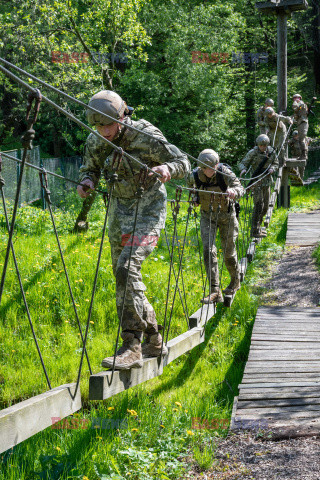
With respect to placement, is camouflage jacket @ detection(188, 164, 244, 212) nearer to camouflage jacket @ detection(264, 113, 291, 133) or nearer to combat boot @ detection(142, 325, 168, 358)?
combat boot @ detection(142, 325, 168, 358)

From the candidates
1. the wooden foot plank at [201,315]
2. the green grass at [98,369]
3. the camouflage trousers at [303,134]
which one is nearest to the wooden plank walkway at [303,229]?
the green grass at [98,369]

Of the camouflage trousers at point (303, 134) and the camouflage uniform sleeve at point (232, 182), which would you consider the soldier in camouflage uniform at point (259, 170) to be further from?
the camouflage trousers at point (303, 134)

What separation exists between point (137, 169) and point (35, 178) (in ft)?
35.0

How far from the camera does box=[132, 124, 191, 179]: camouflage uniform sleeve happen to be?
3.12 m

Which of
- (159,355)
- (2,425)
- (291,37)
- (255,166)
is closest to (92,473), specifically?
(159,355)

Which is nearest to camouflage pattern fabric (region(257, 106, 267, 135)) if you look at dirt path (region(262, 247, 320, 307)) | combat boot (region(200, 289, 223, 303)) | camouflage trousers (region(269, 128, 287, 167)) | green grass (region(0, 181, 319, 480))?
camouflage trousers (region(269, 128, 287, 167))

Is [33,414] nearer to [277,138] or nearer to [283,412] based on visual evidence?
[283,412]

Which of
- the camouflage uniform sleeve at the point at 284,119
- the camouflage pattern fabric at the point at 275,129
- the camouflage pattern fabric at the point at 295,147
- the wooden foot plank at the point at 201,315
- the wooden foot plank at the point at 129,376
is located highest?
the camouflage uniform sleeve at the point at 284,119

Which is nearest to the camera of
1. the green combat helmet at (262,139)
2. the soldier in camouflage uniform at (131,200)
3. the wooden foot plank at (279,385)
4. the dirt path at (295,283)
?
the soldier in camouflage uniform at (131,200)

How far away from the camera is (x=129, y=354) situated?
2.98 meters

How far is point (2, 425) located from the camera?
84.0 inches

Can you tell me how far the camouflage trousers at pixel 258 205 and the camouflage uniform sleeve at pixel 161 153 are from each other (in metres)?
4.96

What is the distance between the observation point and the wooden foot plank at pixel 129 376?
2732mm

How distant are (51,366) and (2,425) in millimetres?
2698
